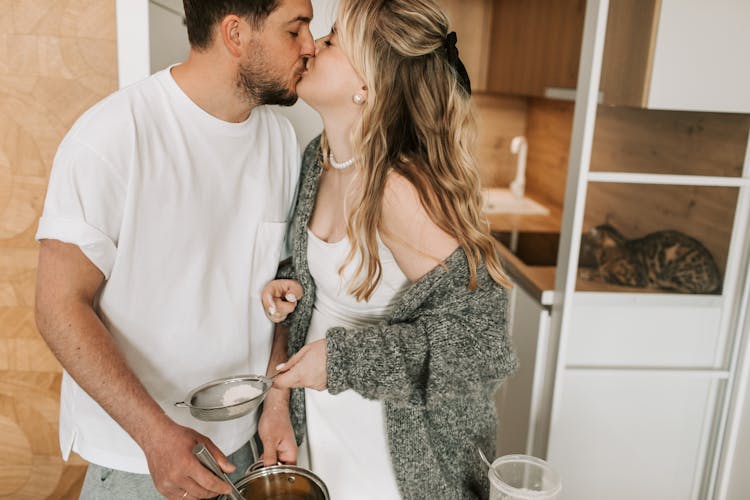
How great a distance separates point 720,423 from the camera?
2.07 m

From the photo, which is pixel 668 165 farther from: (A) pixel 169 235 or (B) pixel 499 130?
(B) pixel 499 130

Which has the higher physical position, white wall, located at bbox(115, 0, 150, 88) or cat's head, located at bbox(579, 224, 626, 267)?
white wall, located at bbox(115, 0, 150, 88)

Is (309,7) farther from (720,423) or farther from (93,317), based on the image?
(720,423)

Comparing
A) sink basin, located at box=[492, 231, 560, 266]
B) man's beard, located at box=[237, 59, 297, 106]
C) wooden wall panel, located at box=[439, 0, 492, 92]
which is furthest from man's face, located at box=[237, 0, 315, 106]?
wooden wall panel, located at box=[439, 0, 492, 92]

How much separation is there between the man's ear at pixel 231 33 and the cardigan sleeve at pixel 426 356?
0.59 metres

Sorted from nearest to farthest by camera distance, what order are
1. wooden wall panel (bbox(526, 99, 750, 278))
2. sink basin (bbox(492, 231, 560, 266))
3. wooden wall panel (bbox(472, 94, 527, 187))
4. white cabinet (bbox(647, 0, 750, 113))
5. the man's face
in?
the man's face
white cabinet (bbox(647, 0, 750, 113))
wooden wall panel (bbox(526, 99, 750, 278))
sink basin (bbox(492, 231, 560, 266))
wooden wall panel (bbox(472, 94, 527, 187))

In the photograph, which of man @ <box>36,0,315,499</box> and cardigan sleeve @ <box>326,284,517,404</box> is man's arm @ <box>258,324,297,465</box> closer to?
man @ <box>36,0,315,499</box>

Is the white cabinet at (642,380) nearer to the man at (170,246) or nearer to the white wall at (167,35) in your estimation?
the man at (170,246)

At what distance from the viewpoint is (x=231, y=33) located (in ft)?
4.17

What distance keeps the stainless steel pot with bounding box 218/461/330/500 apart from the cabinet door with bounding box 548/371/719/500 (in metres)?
1.15

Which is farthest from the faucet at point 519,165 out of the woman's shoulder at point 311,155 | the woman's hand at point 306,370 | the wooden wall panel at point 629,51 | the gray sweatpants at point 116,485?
the gray sweatpants at point 116,485

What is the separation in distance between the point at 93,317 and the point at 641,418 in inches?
66.8

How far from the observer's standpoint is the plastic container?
134 centimetres

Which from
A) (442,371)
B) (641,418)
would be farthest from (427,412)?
(641,418)
